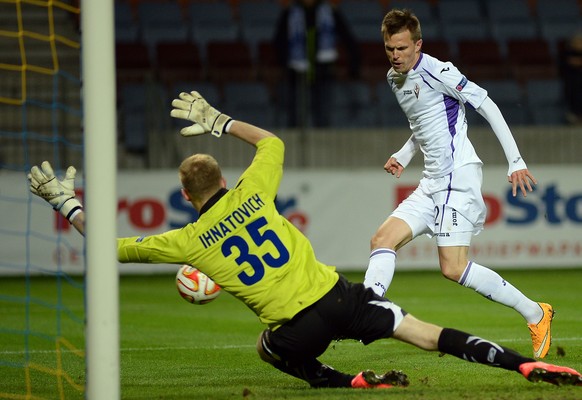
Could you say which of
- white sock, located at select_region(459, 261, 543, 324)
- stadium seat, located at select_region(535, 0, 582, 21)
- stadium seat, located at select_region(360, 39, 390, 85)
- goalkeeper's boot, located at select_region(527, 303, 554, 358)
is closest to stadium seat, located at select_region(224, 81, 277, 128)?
stadium seat, located at select_region(360, 39, 390, 85)

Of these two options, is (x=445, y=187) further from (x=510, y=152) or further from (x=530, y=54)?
(x=530, y=54)

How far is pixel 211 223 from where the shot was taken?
5570 millimetres

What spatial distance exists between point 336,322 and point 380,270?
4.72 ft

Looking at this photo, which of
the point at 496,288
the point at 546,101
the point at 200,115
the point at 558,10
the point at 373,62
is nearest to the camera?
the point at 200,115

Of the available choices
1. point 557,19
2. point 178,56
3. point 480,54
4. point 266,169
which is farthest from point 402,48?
point 557,19

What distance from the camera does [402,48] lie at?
6891 millimetres

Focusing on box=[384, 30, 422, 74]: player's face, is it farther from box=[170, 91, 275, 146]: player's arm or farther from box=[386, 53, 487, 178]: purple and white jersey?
box=[170, 91, 275, 146]: player's arm

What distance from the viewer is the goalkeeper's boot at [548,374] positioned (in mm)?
5426

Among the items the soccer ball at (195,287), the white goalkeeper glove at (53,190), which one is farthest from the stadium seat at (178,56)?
the white goalkeeper glove at (53,190)

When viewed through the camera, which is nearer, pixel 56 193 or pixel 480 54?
pixel 56 193

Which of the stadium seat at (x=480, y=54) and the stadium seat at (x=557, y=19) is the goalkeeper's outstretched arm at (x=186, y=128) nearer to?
the stadium seat at (x=480, y=54)

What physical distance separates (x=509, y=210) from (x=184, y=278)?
28.3ft

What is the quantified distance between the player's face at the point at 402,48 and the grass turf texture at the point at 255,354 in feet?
6.38

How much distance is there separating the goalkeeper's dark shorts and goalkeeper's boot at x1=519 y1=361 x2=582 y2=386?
0.69 m
